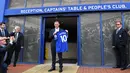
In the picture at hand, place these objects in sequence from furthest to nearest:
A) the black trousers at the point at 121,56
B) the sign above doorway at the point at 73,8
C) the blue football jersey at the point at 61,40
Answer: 1. the sign above doorway at the point at 73,8
2. the black trousers at the point at 121,56
3. the blue football jersey at the point at 61,40

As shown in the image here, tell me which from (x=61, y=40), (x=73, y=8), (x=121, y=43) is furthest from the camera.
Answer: (x=73, y=8)

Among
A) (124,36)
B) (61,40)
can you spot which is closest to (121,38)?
(124,36)

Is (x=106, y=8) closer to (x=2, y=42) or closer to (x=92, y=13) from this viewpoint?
(x=92, y=13)

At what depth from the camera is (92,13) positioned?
34.3 feet

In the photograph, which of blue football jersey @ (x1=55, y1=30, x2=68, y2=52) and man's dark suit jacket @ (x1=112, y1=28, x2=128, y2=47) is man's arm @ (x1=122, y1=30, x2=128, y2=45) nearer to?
man's dark suit jacket @ (x1=112, y1=28, x2=128, y2=47)

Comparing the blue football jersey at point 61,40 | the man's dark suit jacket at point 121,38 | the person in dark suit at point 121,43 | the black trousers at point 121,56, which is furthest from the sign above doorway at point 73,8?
the blue football jersey at point 61,40

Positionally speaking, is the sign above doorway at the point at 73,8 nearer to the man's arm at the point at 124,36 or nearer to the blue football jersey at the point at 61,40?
the man's arm at the point at 124,36

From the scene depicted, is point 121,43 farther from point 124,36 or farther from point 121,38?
point 124,36

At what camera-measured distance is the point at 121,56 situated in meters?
9.30

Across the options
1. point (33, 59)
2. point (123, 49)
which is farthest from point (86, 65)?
point (33, 59)

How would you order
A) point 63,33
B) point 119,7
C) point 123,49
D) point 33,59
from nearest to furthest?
point 63,33, point 123,49, point 119,7, point 33,59

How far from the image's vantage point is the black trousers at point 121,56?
918 cm

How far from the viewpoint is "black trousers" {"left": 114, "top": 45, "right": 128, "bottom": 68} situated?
918 cm

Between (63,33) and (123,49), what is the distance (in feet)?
8.69
